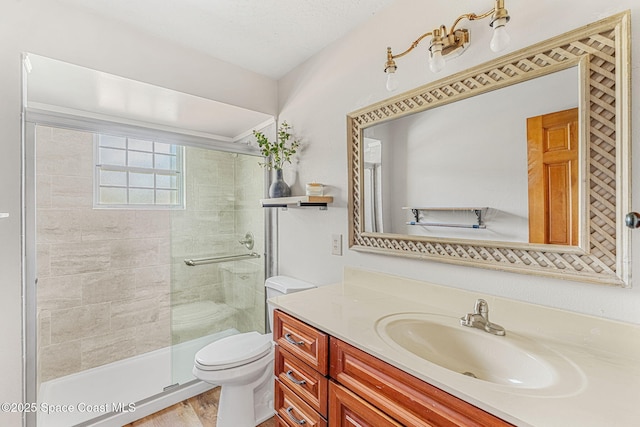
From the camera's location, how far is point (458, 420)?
66cm

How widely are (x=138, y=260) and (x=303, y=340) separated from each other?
1.97 m

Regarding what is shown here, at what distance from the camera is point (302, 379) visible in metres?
1.11

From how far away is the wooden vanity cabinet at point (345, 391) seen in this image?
0.70 m

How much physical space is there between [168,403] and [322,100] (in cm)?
227

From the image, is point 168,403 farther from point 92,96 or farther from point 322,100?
point 322,100

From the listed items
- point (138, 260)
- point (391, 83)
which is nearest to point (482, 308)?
point (391, 83)

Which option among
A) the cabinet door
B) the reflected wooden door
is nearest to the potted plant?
the cabinet door

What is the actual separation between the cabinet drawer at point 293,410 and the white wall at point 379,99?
0.68 m

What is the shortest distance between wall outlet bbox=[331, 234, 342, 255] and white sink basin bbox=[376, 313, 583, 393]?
0.64 m

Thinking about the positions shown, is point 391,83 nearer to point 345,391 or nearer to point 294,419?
point 345,391

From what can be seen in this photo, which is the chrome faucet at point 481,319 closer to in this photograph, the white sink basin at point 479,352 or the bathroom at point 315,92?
the white sink basin at point 479,352

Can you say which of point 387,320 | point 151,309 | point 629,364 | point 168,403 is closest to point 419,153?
point 387,320

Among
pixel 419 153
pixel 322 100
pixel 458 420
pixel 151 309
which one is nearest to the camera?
pixel 458 420

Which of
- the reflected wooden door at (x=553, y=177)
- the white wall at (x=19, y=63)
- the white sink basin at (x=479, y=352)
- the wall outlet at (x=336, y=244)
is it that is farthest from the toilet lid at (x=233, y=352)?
the reflected wooden door at (x=553, y=177)
